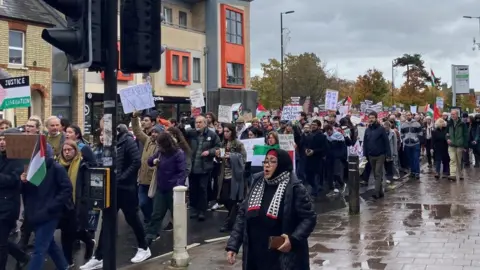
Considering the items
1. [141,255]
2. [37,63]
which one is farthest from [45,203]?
[37,63]

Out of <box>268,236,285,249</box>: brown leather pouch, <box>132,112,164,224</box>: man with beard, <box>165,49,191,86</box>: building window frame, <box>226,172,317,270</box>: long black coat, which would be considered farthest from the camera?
<box>165,49,191,86</box>: building window frame

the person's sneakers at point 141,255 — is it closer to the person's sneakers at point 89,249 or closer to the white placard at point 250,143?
the person's sneakers at point 89,249

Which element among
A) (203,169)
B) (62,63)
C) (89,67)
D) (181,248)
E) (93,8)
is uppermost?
(62,63)

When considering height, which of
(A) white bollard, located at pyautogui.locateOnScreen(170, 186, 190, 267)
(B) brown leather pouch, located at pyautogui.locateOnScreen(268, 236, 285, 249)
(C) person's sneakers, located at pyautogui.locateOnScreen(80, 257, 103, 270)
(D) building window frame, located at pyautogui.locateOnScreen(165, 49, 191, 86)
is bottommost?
(C) person's sneakers, located at pyautogui.locateOnScreen(80, 257, 103, 270)

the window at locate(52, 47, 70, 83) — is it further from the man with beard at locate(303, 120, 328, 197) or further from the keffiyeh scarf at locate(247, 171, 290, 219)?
the keffiyeh scarf at locate(247, 171, 290, 219)

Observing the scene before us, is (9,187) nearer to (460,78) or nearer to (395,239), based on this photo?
(395,239)

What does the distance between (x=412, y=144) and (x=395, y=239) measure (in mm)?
9310

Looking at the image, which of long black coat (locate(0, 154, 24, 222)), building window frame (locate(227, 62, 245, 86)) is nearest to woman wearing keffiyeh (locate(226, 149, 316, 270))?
long black coat (locate(0, 154, 24, 222))

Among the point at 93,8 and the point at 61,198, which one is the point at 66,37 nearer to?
the point at 93,8

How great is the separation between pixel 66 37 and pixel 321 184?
10.3 meters

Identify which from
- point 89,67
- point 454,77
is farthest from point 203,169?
point 454,77

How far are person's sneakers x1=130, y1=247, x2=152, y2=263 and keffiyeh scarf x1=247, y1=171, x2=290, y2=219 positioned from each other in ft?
11.0

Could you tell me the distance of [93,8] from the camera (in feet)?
17.8

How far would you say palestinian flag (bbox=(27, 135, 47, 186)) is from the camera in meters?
6.48
